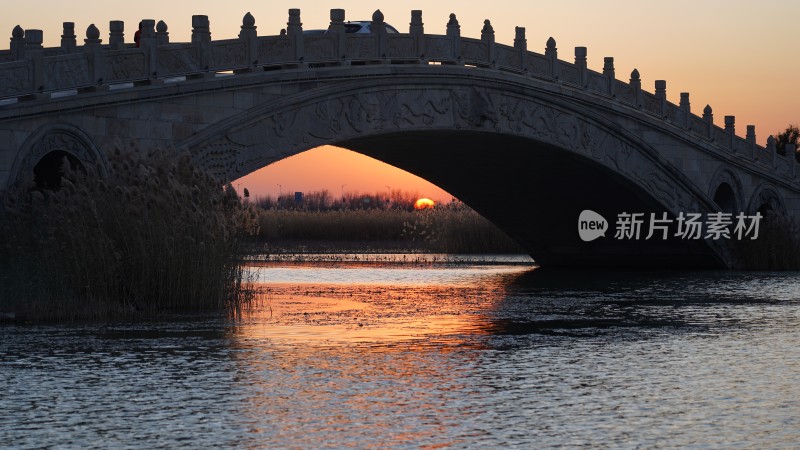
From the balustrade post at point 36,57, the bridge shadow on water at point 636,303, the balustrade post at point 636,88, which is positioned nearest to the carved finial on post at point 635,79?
the balustrade post at point 636,88

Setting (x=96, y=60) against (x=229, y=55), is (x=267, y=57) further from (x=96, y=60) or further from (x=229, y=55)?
(x=96, y=60)

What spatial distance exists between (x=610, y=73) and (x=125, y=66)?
17.1 m

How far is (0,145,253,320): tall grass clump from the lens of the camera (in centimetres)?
1628

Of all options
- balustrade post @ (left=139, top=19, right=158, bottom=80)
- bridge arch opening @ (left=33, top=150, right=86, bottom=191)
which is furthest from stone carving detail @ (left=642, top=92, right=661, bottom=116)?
bridge arch opening @ (left=33, top=150, right=86, bottom=191)

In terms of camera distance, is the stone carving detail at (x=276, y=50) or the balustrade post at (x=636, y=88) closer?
the stone carving detail at (x=276, y=50)

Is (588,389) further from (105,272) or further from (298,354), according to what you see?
(105,272)

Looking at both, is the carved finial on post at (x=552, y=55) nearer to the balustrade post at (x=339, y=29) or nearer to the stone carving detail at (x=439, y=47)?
the stone carving detail at (x=439, y=47)

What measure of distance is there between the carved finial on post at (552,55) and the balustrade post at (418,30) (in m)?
5.22

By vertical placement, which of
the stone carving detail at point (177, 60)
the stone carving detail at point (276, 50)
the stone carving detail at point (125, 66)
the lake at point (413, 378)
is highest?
the stone carving detail at point (276, 50)

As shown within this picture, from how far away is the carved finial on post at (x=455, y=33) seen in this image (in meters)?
29.5

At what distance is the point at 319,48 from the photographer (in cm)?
2578

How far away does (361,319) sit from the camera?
1684 cm

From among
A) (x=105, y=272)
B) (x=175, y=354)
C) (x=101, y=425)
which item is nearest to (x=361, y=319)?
(x=105, y=272)

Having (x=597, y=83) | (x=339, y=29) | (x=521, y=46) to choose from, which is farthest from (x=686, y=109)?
(x=339, y=29)
